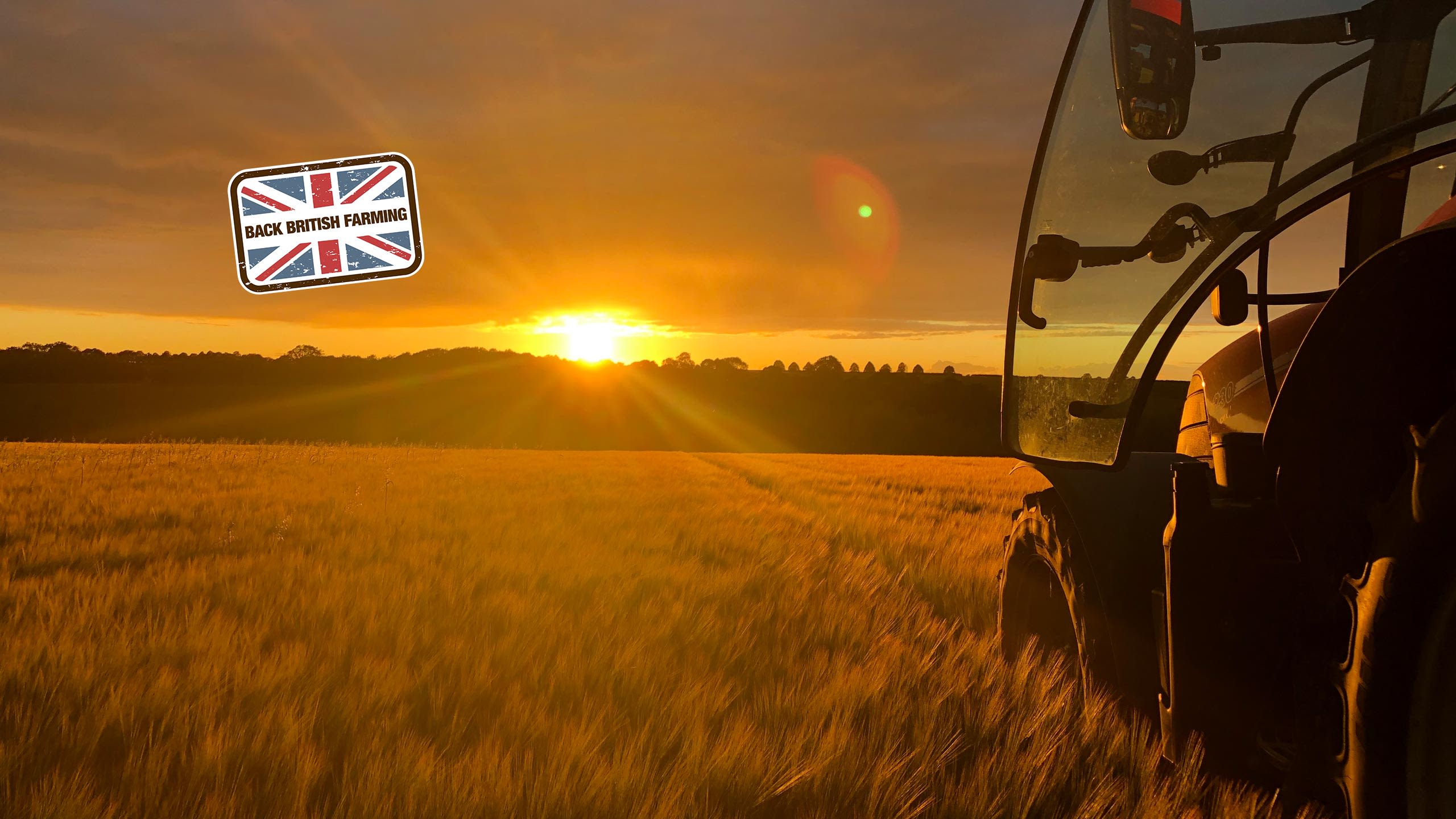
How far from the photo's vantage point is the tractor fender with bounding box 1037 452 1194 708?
181 centimetres

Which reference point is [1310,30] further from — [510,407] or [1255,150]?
[510,407]

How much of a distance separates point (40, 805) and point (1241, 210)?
278 centimetres

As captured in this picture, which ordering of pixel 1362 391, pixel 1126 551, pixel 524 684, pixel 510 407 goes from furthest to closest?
pixel 510 407, pixel 524 684, pixel 1126 551, pixel 1362 391

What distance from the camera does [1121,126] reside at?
1745 millimetres

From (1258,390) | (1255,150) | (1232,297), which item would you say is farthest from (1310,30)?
(1258,390)

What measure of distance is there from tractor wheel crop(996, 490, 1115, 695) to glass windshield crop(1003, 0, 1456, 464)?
0.20 m

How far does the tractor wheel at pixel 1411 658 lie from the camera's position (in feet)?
3.31

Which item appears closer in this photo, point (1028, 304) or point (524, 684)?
point (1028, 304)

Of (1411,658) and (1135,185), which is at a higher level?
(1135,185)

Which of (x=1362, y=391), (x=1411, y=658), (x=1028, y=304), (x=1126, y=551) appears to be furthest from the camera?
(x=1028, y=304)

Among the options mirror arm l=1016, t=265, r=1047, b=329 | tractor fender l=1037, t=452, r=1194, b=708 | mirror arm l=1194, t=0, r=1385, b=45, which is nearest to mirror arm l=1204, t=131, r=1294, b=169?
mirror arm l=1194, t=0, r=1385, b=45

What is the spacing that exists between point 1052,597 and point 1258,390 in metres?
1.03

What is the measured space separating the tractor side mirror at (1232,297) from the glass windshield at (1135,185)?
63 mm

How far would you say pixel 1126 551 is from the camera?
186 cm
